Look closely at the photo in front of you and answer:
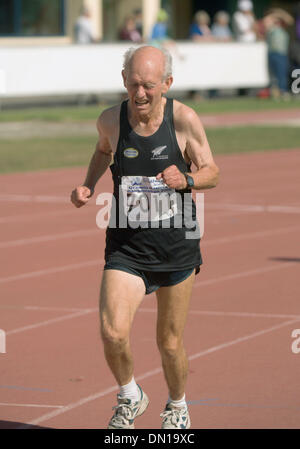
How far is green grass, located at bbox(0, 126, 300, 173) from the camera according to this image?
778 inches

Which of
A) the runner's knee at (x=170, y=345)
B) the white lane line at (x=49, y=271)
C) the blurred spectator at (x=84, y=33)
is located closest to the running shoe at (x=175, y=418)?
the runner's knee at (x=170, y=345)

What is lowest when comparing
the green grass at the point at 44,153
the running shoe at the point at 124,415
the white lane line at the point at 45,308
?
the running shoe at the point at 124,415

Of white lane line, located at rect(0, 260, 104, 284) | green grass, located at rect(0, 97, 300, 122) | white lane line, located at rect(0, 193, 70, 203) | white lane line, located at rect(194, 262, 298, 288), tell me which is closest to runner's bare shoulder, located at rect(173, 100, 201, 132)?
white lane line, located at rect(194, 262, 298, 288)

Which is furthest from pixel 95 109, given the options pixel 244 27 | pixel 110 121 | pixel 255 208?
pixel 110 121

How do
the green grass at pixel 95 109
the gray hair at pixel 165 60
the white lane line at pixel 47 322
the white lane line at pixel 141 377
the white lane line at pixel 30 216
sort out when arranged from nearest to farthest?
the gray hair at pixel 165 60
the white lane line at pixel 141 377
the white lane line at pixel 47 322
the white lane line at pixel 30 216
the green grass at pixel 95 109

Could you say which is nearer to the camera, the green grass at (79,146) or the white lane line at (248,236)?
the white lane line at (248,236)

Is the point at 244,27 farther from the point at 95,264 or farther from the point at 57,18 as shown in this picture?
the point at 95,264

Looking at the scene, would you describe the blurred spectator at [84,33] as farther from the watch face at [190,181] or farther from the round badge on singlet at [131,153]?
the watch face at [190,181]

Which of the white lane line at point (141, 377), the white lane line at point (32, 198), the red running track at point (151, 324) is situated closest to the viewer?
the white lane line at point (141, 377)

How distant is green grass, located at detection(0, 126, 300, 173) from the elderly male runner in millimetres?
12850

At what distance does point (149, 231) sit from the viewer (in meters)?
5.80

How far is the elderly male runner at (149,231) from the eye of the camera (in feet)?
18.4

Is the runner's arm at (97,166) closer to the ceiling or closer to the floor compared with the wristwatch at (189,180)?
closer to the ceiling

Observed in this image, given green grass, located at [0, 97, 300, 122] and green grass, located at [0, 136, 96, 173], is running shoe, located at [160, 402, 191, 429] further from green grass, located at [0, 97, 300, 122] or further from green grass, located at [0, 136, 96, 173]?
green grass, located at [0, 97, 300, 122]
